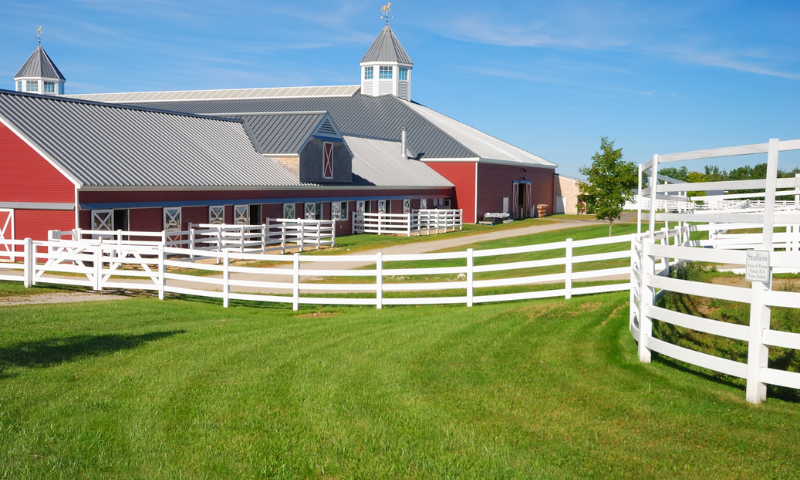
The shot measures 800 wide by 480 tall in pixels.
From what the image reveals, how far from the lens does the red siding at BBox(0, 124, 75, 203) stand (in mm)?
24531

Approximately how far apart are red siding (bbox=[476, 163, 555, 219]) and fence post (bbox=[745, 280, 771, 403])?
151 feet

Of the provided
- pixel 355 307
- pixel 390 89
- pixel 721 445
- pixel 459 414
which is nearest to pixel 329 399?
pixel 459 414

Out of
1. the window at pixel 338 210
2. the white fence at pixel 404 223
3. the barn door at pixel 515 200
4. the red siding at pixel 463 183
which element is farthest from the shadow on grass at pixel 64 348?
the barn door at pixel 515 200

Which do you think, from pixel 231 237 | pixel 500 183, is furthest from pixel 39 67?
pixel 231 237

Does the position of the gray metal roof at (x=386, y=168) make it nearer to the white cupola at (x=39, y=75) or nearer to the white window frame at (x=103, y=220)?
the white window frame at (x=103, y=220)

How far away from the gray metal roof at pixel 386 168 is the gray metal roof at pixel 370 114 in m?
1.71

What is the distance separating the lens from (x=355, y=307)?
15789mm

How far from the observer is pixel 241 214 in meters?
31.8

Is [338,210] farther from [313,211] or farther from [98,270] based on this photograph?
[98,270]

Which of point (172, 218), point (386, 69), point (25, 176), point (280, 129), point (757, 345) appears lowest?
point (757, 345)

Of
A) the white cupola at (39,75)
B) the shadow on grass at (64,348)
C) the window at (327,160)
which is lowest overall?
the shadow on grass at (64,348)

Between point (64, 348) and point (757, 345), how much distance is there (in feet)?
29.1

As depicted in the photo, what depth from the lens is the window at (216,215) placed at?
30.2 meters

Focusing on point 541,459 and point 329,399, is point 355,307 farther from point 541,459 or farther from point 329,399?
point 541,459
